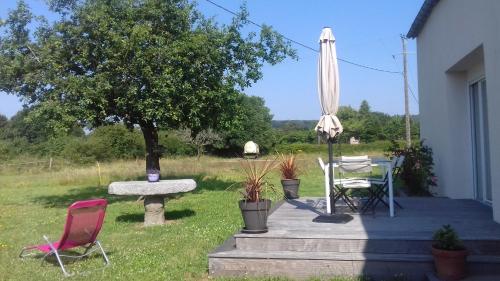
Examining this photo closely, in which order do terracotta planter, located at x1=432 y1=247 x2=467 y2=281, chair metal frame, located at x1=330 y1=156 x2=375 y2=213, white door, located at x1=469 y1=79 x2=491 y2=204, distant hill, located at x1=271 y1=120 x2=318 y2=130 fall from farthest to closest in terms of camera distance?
1. distant hill, located at x1=271 y1=120 x2=318 y2=130
2. white door, located at x1=469 y1=79 x2=491 y2=204
3. chair metal frame, located at x1=330 y1=156 x2=375 y2=213
4. terracotta planter, located at x1=432 y1=247 x2=467 y2=281

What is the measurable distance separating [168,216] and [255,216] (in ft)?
17.1

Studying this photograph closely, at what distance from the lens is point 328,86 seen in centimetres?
691

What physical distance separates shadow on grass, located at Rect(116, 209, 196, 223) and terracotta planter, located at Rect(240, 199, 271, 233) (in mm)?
4668

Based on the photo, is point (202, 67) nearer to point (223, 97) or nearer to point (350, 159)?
point (223, 97)

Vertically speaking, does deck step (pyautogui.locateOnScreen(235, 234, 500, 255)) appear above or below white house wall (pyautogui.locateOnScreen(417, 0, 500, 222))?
below

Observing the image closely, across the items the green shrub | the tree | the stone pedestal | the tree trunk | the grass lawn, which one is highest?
the tree

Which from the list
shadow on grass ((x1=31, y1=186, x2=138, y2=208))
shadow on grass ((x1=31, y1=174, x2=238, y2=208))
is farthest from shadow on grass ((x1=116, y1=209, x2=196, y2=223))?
shadow on grass ((x1=31, y1=186, x2=138, y2=208))

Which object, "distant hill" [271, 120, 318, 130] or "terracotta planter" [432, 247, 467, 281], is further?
"distant hill" [271, 120, 318, 130]

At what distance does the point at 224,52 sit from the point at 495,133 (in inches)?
323

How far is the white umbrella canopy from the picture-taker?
6.87m

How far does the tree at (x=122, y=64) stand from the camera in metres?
11.7

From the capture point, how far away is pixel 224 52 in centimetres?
1324

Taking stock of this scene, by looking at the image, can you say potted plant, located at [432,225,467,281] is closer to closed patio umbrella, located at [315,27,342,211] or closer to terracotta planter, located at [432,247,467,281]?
terracotta planter, located at [432,247,467,281]

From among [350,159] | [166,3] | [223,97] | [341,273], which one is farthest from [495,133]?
[166,3]
